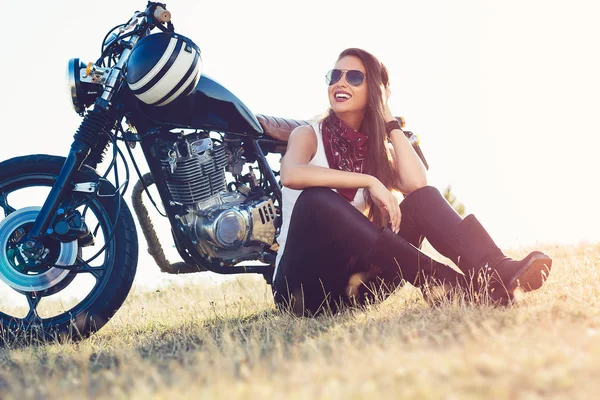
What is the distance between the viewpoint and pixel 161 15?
3.53 meters

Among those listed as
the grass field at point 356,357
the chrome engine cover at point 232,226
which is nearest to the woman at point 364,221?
the grass field at point 356,357

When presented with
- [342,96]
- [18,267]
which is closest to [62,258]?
[18,267]

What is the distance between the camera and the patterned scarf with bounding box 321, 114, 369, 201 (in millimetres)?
3406

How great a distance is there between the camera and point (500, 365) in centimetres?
177

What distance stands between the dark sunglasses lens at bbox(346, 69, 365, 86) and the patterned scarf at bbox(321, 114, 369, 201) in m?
0.20

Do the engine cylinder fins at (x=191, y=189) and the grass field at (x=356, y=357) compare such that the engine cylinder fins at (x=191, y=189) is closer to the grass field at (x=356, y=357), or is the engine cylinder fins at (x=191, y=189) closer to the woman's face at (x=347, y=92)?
the grass field at (x=356, y=357)

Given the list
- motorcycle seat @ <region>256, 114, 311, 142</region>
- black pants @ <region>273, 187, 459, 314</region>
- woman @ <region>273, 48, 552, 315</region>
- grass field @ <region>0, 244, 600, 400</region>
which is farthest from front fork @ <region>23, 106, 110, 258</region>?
black pants @ <region>273, 187, 459, 314</region>

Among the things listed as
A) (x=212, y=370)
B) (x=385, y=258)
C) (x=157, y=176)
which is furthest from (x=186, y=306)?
(x=212, y=370)

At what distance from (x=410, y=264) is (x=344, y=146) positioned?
760mm

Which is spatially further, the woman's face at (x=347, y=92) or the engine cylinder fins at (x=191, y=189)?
the engine cylinder fins at (x=191, y=189)

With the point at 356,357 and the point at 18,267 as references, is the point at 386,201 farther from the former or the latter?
the point at 18,267

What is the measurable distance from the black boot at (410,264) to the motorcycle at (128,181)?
0.85 metres

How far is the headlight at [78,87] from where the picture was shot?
352cm

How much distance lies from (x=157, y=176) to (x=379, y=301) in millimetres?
1317
